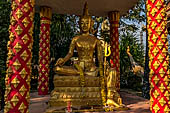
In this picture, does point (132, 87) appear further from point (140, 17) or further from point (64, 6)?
point (64, 6)

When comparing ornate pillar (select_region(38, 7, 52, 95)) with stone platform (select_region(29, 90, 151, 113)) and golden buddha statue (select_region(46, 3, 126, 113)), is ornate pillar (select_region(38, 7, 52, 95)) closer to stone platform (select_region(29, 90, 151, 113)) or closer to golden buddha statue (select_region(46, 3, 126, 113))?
stone platform (select_region(29, 90, 151, 113))

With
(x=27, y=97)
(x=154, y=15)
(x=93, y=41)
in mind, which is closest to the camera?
(x=27, y=97)

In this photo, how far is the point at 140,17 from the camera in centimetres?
1491

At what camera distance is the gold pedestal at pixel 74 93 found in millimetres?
5465

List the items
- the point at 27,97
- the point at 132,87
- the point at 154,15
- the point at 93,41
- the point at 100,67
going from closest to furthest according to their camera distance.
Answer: the point at 27,97
the point at 154,15
the point at 100,67
the point at 93,41
the point at 132,87

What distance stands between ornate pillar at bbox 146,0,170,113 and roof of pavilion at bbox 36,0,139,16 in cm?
401

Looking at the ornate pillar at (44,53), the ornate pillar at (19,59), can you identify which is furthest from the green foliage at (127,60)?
the ornate pillar at (19,59)

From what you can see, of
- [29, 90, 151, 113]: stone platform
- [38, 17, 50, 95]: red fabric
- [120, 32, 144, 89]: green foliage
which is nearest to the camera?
[29, 90, 151, 113]: stone platform

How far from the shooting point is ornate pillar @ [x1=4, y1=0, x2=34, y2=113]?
11.0 ft

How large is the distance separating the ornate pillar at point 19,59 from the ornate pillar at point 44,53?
16.9 feet

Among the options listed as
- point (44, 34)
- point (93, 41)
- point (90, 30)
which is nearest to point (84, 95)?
point (93, 41)

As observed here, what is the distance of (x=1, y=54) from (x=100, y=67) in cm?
632

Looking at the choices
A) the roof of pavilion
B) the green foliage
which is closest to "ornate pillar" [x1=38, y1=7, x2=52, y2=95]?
the roof of pavilion

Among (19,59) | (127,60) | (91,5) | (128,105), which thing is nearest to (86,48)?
(128,105)
